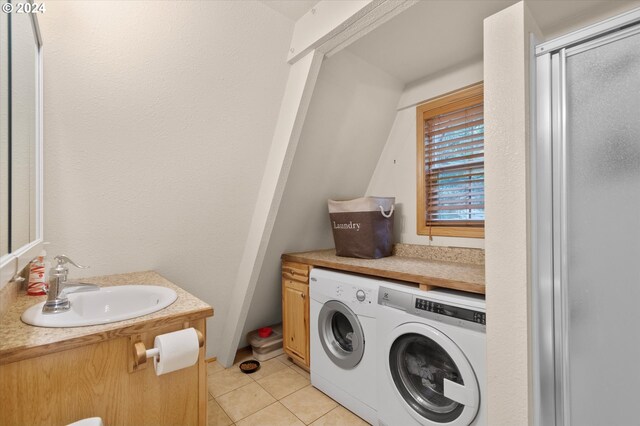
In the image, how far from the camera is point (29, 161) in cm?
127

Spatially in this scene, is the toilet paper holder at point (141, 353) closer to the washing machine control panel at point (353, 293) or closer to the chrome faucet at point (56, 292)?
the chrome faucet at point (56, 292)

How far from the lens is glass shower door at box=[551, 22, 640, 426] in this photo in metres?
0.92

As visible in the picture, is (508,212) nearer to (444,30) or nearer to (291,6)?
(444,30)

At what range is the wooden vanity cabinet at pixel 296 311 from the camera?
7.62 ft

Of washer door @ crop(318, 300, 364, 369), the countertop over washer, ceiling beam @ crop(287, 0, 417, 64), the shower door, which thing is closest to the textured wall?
the shower door

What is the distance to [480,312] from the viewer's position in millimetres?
1298

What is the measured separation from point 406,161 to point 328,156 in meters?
0.71

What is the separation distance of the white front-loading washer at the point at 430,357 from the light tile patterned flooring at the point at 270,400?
1.36ft

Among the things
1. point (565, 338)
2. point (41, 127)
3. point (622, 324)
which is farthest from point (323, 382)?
point (41, 127)

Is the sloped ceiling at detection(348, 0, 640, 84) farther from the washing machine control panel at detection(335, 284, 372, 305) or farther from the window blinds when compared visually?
the washing machine control panel at detection(335, 284, 372, 305)

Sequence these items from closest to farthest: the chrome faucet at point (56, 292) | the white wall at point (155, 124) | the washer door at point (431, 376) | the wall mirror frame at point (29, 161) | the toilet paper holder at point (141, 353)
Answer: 1. the wall mirror frame at point (29, 161)
2. the toilet paper holder at point (141, 353)
3. the chrome faucet at point (56, 292)
4. the washer door at point (431, 376)
5. the white wall at point (155, 124)

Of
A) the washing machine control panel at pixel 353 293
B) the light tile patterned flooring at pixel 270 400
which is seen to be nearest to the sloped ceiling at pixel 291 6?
the washing machine control panel at pixel 353 293

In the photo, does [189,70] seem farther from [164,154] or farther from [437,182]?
[437,182]

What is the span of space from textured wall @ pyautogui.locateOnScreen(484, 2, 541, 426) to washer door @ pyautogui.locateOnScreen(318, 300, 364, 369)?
0.83 m
